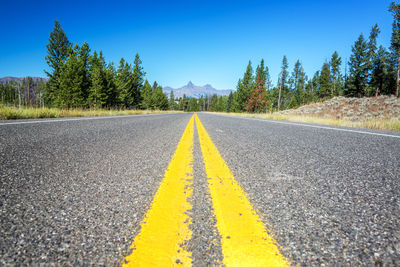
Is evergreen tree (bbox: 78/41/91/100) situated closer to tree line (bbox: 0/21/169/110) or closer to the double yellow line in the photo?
tree line (bbox: 0/21/169/110)

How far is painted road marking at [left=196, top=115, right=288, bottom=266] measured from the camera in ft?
1.96

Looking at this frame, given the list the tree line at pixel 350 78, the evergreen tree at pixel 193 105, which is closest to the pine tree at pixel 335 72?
the tree line at pixel 350 78

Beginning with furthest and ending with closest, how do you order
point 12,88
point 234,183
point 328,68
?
point 12,88, point 328,68, point 234,183

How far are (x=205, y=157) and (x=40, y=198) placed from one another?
1.40 m

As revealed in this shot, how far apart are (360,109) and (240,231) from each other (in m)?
23.1

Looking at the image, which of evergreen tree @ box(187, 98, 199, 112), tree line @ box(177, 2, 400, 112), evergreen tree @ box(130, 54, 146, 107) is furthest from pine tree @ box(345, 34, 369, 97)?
evergreen tree @ box(187, 98, 199, 112)

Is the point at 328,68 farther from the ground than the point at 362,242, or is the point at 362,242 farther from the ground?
the point at 328,68

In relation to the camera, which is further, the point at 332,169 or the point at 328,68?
the point at 328,68

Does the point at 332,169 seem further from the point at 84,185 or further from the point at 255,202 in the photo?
the point at 84,185

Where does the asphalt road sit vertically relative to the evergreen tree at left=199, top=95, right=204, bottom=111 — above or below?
below

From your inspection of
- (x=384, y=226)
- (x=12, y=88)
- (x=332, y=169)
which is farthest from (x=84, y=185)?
(x=12, y=88)

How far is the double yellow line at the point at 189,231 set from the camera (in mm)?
595

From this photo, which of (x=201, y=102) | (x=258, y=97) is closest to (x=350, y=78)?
(x=258, y=97)

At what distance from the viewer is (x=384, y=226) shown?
793mm
